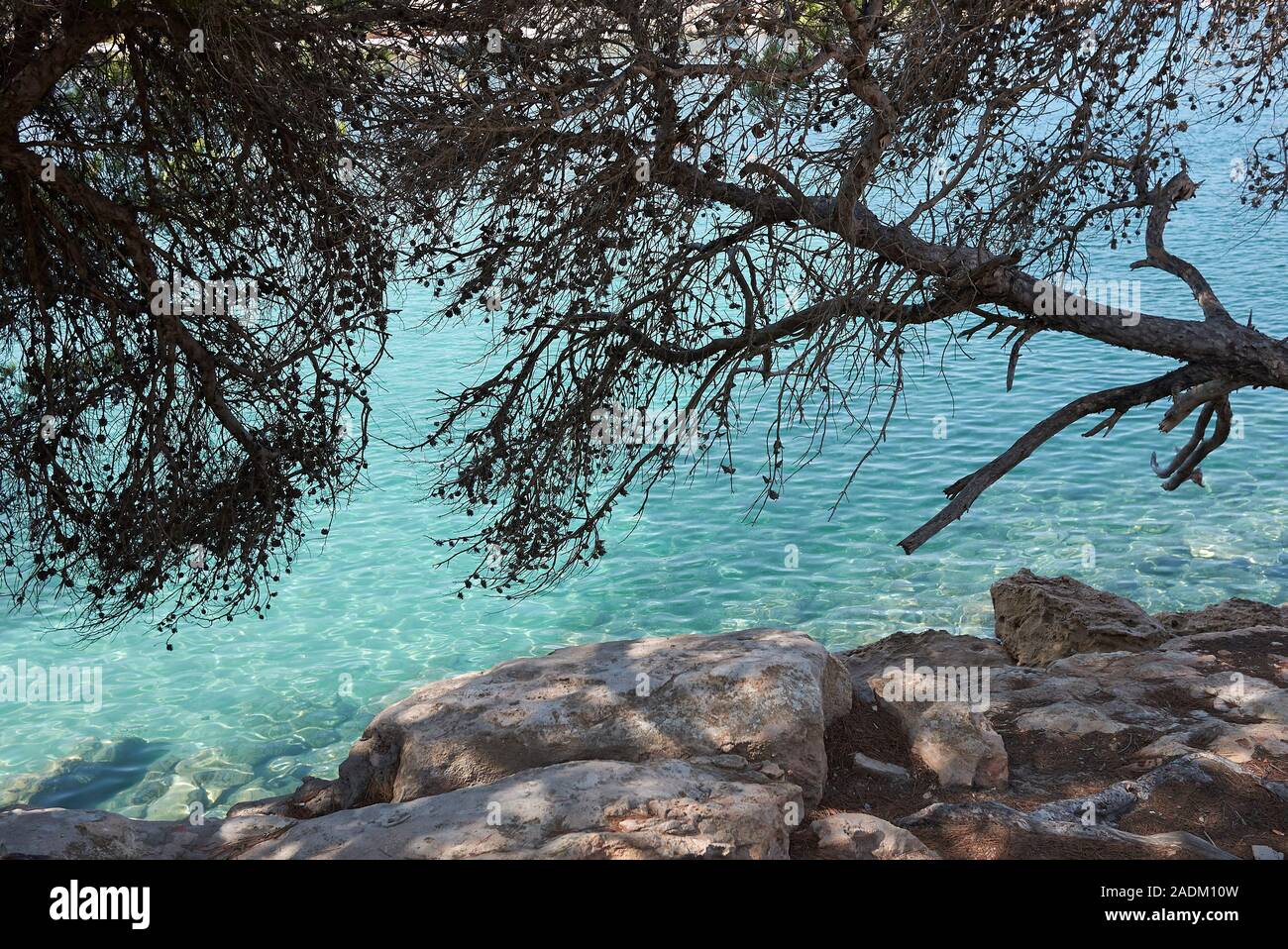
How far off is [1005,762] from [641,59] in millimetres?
4506

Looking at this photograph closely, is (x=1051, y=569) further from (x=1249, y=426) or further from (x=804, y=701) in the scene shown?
(x=804, y=701)

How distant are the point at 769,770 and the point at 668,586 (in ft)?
29.4

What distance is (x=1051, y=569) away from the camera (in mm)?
14367

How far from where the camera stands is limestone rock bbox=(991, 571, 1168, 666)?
32.7ft

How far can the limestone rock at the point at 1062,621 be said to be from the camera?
9.97m
